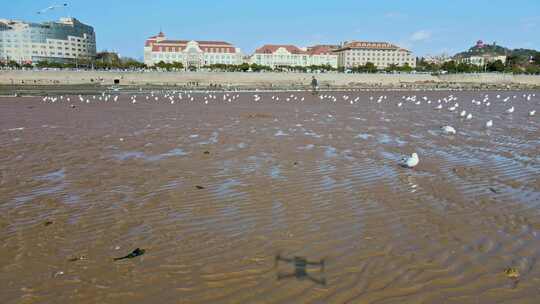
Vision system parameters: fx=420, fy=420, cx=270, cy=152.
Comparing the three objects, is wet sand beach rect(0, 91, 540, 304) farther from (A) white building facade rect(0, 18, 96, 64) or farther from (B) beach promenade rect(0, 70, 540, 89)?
(A) white building facade rect(0, 18, 96, 64)

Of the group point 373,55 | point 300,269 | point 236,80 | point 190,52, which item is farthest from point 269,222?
point 373,55

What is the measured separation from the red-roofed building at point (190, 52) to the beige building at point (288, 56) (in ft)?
25.9

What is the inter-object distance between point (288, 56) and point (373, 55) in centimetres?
3290

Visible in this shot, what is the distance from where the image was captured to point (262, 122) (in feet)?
56.1

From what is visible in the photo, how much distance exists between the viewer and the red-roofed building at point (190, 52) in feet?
403

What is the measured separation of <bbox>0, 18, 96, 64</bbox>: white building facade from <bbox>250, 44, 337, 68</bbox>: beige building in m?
61.1

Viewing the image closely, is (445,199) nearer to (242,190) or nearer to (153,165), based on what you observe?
(242,190)

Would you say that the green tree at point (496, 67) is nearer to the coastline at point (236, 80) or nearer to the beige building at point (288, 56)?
the coastline at point (236, 80)

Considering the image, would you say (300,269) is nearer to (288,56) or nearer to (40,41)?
(288,56)

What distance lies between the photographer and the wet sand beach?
3990 mm

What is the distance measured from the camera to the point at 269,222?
570 cm

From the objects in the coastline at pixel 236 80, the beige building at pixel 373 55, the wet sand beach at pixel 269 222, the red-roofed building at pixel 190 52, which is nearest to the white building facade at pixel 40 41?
the red-roofed building at pixel 190 52

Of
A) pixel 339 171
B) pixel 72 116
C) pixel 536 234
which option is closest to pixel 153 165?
pixel 339 171

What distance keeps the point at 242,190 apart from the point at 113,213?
7.05ft
